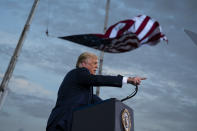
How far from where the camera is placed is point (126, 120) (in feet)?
8.30

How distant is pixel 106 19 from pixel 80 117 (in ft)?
41.2

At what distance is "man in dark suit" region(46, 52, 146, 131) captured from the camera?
2.66 metres

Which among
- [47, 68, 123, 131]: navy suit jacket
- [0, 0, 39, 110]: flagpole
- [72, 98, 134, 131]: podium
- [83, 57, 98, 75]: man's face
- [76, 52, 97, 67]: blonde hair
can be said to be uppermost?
[0, 0, 39, 110]: flagpole

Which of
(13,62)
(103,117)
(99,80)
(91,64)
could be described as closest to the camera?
(103,117)

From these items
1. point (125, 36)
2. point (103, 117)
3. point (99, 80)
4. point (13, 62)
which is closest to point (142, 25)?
point (125, 36)

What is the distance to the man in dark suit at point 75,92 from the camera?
8.72 feet

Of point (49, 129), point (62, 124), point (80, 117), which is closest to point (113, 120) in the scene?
point (80, 117)

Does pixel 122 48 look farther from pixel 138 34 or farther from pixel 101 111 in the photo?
pixel 101 111

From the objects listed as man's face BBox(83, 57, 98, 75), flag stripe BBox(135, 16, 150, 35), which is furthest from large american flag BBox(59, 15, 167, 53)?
man's face BBox(83, 57, 98, 75)

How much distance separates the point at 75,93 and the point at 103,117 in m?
0.54

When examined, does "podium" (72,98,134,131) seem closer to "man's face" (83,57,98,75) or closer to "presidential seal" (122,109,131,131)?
"presidential seal" (122,109,131,131)

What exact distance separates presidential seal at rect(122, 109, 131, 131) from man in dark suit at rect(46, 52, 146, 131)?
0.99 feet

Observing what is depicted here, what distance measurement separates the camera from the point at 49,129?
2740 mm

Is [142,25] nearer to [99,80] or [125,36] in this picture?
[125,36]
